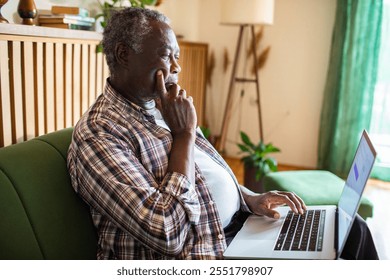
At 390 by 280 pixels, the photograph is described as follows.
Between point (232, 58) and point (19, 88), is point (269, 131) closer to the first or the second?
point (232, 58)

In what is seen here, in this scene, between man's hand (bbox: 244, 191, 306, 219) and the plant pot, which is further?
the plant pot

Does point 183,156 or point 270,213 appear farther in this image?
point 270,213

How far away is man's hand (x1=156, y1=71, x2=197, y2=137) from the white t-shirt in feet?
0.31

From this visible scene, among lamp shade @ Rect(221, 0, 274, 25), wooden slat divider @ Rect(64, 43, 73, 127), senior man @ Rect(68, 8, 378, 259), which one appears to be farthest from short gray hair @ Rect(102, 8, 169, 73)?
lamp shade @ Rect(221, 0, 274, 25)

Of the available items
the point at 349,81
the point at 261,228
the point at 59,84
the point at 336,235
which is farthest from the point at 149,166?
the point at 349,81

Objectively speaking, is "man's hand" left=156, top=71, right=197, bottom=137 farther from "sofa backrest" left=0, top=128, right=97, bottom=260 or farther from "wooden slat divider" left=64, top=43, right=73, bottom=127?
"wooden slat divider" left=64, top=43, right=73, bottom=127

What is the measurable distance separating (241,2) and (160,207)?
2606mm

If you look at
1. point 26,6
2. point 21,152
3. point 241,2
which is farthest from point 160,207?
point 241,2

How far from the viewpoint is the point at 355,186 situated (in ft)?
3.67

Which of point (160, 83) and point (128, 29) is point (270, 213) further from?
point (128, 29)

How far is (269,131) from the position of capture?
4207mm

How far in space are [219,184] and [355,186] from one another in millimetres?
382

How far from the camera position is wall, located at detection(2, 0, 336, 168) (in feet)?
12.8

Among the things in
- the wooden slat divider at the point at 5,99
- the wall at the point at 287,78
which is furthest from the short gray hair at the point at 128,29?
the wall at the point at 287,78
